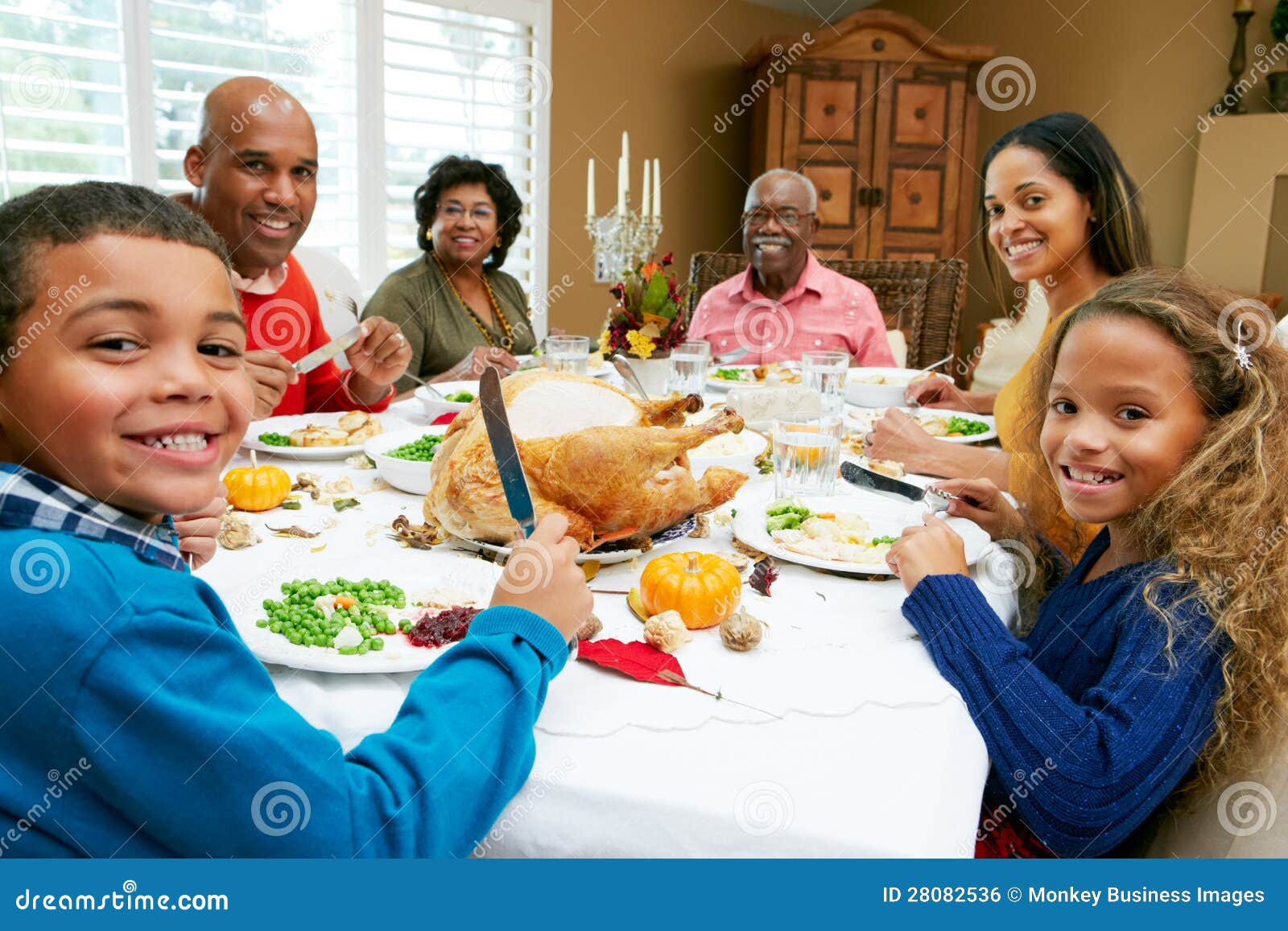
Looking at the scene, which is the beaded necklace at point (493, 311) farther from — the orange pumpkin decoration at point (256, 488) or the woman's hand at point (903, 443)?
the orange pumpkin decoration at point (256, 488)

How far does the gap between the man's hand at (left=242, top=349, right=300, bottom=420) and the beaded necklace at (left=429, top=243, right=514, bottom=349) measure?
1991mm

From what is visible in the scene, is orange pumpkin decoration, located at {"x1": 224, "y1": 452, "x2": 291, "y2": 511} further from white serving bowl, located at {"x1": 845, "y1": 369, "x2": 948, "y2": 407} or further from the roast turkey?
white serving bowl, located at {"x1": 845, "y1": 369, "x2": 948, "y2": 407}

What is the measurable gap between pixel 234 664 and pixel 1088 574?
1.21 m

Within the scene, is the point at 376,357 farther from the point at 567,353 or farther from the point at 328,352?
the point at 567,353

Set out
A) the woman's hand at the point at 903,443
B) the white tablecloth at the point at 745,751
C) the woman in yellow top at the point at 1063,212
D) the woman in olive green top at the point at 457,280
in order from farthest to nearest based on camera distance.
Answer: the woman in olive green top at the point at 457,280
the woman in yellow top at the point at 1063,212
the woman's hand at the point at 903,443
the white tablecloth at the point at 745,751

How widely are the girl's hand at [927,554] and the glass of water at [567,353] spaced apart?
1.55 meters

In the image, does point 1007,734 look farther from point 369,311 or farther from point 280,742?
point 369,311

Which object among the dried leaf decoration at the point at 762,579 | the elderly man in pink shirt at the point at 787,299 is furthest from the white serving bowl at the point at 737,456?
the elderly man in pink shirt at the point at 787,299

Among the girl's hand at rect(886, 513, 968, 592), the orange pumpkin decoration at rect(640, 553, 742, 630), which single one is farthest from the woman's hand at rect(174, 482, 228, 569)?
the girl's hand at rect(886, 513, 968, 592)

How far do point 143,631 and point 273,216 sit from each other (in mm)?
2290

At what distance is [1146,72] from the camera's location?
19.3ft

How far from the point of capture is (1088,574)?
144cm

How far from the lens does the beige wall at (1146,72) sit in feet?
18.7

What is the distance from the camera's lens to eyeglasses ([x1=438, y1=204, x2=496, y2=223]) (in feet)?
13.1
